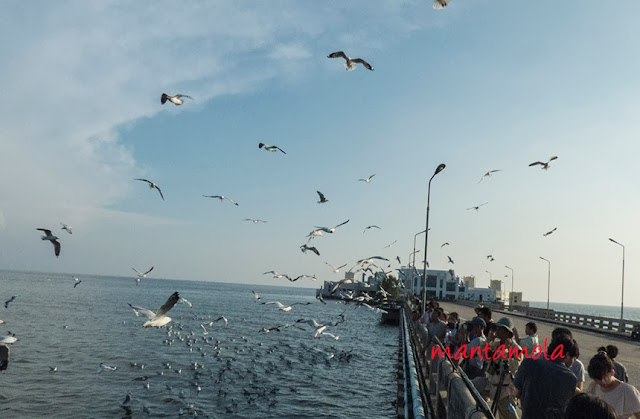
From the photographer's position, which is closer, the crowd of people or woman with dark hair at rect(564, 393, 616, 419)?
woman with dark hair at rect(564, 393, 616, 419)

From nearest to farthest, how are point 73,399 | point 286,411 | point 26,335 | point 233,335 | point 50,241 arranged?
point 50,241
point 286,411
point 73,399
point 26,335
point 233,335

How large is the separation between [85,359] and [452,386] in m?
28.4

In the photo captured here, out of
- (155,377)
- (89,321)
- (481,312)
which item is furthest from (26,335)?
(481,312)

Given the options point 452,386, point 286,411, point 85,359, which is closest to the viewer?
point 452,386

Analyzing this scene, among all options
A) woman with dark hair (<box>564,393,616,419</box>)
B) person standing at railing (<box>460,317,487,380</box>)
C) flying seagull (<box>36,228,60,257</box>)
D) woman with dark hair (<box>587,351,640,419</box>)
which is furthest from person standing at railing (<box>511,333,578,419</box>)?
flying seagull (<box>36,228,60,257</box>)

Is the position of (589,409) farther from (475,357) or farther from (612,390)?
(475,357)

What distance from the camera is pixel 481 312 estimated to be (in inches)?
417

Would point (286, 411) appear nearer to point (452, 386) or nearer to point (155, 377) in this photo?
point (155, 377)

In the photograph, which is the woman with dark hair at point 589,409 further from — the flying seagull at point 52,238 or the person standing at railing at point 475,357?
the flying seagull at point 52,238

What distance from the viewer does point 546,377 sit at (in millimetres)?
5422

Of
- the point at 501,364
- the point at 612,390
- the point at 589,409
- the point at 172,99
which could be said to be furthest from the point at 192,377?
the point at 589,409

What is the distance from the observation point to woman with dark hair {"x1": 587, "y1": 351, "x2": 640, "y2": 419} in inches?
207

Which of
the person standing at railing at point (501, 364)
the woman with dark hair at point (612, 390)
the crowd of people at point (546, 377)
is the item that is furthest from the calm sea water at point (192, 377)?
the woman with dark hair at point (612, 390)

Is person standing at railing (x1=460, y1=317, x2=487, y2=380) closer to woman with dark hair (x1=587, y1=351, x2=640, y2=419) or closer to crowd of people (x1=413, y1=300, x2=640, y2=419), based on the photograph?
crowd of people (x1=413, y1=300, x2=640, y2=419)
